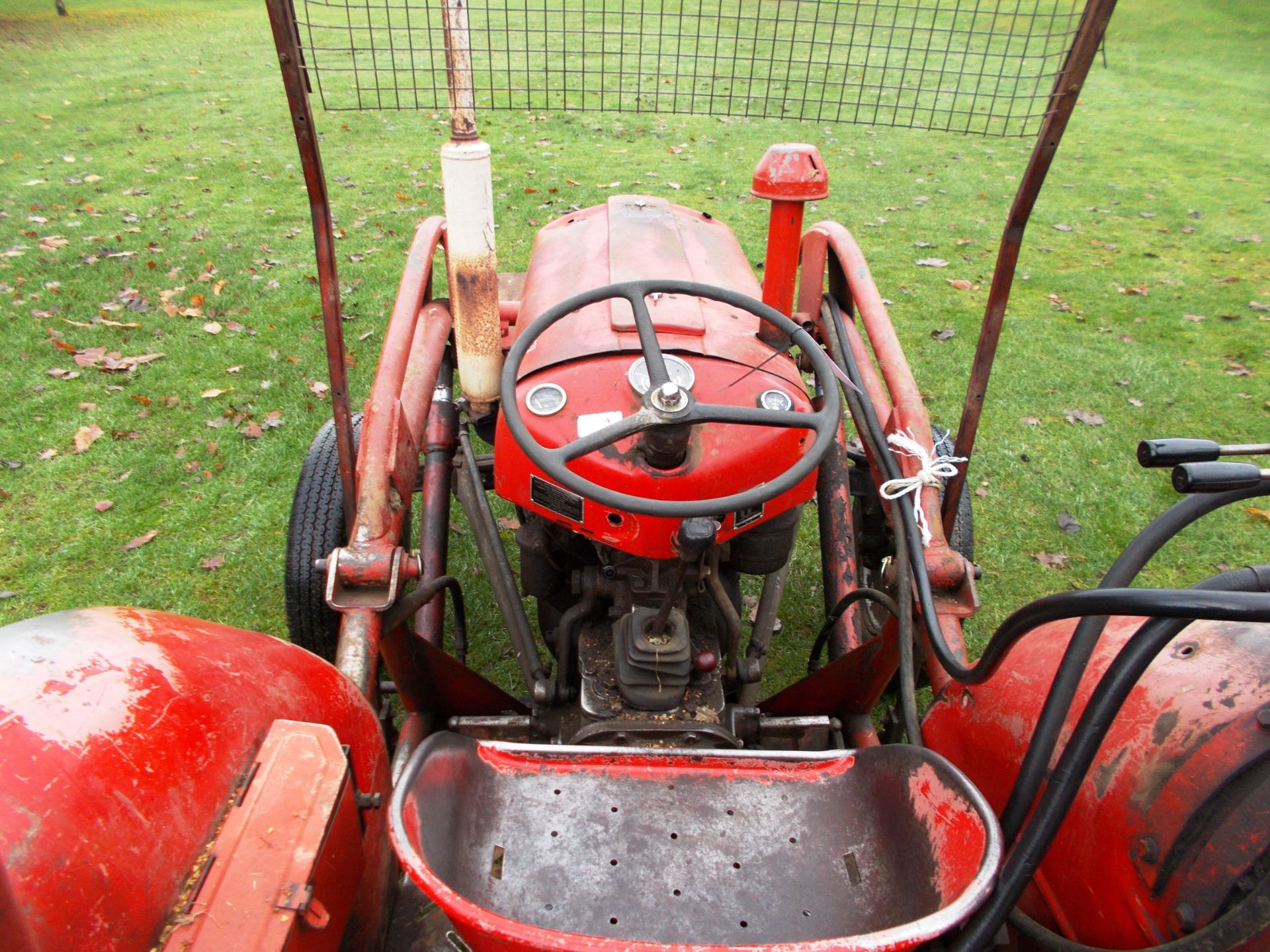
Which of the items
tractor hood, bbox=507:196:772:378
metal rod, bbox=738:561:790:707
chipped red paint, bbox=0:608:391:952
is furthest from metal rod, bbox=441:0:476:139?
metal rod, bbox=738:561:790:707

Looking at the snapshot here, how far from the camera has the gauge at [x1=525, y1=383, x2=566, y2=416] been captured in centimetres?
177

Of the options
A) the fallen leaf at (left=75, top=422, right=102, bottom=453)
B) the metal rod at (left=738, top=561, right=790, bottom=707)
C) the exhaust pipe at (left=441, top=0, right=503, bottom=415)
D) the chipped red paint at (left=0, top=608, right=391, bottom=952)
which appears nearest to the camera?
the chipped red paint at (left=0, top=608, right=391, bottom=952)

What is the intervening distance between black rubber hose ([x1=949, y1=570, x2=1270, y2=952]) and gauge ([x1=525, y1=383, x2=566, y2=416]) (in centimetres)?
106

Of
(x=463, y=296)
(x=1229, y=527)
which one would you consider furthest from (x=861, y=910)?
(x=1229, y=527)

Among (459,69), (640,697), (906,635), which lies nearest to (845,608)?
(906,635)

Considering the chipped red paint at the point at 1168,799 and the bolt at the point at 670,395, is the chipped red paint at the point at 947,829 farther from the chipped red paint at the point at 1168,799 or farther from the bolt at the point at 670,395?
the bolt at the point at 670,395

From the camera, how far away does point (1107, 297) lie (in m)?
5.45

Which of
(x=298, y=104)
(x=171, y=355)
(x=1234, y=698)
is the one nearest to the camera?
(x=1234, y=698)

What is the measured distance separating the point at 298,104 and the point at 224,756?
1239mm

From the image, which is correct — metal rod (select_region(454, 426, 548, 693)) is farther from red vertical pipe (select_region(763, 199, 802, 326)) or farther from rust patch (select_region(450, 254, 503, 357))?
red vertical pipe (select_region(763, 199, 802, 326))

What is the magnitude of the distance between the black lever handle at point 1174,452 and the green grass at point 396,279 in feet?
6.03

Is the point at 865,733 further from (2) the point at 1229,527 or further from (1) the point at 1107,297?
(1) the point at 1107,297

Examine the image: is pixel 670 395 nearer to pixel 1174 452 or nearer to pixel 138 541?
pixel 1174 452

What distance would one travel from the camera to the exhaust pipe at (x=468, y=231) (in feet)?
6.07
